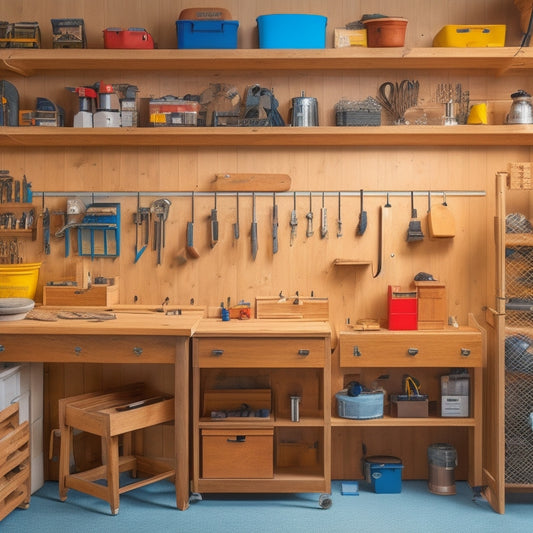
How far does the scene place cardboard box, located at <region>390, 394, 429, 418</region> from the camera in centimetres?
416

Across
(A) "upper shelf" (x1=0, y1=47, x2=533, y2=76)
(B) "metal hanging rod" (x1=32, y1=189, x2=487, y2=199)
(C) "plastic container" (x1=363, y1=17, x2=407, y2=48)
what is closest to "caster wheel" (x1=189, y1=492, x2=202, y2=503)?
(B) "metal hanging rod" (x1=32, y1=189, x2=487, y2=199)

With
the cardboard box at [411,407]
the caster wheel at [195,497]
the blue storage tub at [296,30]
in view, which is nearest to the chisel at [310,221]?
the blue storage tub at [296,30]

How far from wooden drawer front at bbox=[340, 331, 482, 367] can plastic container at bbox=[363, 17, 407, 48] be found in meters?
1.59

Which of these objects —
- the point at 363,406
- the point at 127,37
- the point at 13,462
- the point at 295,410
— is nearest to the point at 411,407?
the point at 363,406

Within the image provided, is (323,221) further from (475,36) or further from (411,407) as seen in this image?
(475,36)

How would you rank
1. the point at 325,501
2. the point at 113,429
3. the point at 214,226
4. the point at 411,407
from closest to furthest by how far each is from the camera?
the point at 113,429, the point at 325,501, the point at 411,407, the point at 214,226

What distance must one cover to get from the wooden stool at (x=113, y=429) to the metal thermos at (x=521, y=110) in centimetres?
242

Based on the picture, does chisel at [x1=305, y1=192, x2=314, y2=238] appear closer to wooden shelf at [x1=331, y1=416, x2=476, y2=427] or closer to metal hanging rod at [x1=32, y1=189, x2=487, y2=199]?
metal hanging rod at [x1=32, y1=189, x2=487, y2=199]

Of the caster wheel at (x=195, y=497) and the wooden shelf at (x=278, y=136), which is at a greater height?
the wooden shelf at (x=278, y=136)

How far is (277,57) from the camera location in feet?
13.3

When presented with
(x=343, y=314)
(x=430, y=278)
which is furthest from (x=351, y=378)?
(x=430, y=278)

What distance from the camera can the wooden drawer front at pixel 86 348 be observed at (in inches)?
151

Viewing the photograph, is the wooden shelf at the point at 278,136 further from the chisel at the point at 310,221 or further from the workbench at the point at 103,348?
the workbench at the point at 103,348

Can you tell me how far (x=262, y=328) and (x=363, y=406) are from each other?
2.34 feet
